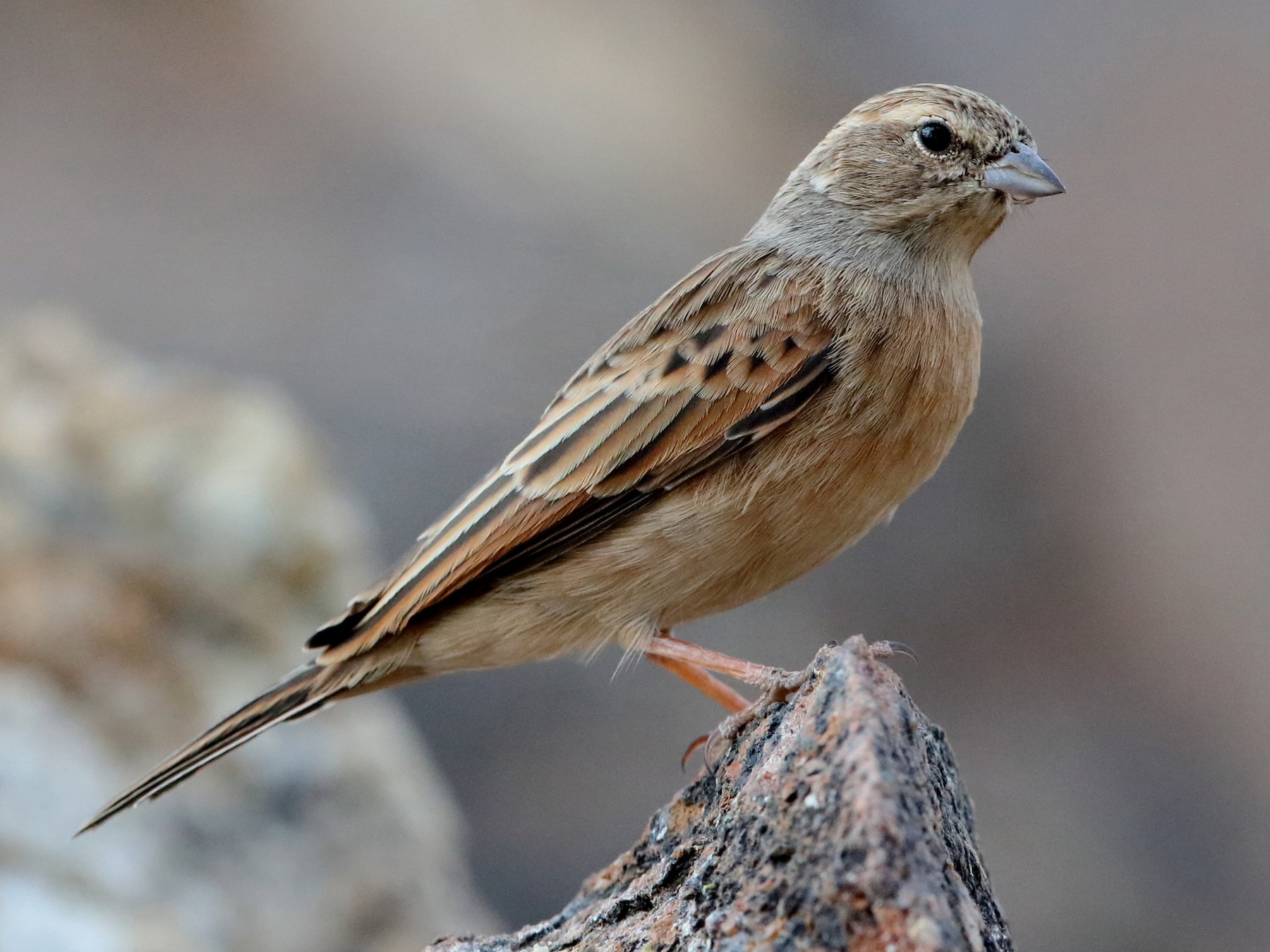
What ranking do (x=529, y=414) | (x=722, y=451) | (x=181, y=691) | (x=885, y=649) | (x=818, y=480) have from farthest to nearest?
(x=529, y=414) < (x=181, y=691) < (x=722, y=451) < (x=818, y=480) < (x=885, y=649)

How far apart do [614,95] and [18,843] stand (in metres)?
14.6

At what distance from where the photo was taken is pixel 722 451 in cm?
462

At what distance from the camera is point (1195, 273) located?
54.8 feet

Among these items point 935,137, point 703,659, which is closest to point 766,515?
point 703,659

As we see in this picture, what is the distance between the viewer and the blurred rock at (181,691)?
17.9 feet

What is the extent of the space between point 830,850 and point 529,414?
893cm

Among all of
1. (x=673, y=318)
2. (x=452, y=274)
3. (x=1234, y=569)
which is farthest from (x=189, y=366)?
(x=1234, y=569)

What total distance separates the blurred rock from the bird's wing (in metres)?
1.35

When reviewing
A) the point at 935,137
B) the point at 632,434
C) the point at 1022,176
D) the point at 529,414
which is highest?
the point at 529,414

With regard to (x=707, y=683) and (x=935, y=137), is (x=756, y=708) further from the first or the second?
(x=935, y=137)

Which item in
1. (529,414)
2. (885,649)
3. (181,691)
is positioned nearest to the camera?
(885,649)

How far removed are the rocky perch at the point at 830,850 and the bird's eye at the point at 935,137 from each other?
7.47ft

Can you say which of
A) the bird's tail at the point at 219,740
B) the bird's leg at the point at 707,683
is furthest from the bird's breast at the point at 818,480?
the bird's tail at the point at 219,740

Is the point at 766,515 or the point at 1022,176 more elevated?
the point at 1022,176
